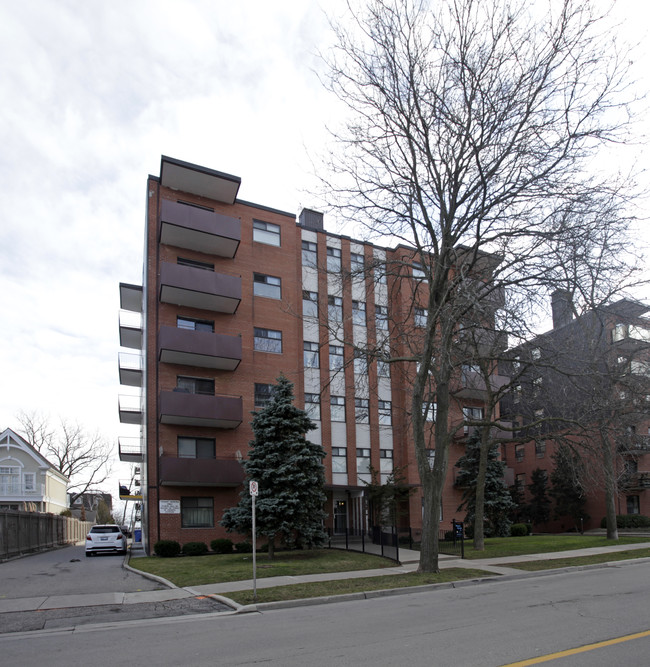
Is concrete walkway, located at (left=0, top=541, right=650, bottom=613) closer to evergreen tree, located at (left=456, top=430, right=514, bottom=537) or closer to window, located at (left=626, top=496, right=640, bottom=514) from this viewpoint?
evergreen tree, located at (left=456, top=430, right=514, bottom=537)

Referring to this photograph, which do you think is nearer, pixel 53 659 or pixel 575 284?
pixel 53 659

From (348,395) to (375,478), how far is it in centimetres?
465

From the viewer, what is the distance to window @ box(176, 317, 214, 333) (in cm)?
3016

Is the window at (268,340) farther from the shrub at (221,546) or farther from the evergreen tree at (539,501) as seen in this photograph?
the evergreen tree at (539,501)

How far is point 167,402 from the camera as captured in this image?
27.3 meters

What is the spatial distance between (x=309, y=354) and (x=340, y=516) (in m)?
8.79

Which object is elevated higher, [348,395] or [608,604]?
[348,395]

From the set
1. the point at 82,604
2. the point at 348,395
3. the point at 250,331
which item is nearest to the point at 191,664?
the point at 82,604

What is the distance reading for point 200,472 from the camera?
1088 inches

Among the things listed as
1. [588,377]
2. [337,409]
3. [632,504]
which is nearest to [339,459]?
[337,409]

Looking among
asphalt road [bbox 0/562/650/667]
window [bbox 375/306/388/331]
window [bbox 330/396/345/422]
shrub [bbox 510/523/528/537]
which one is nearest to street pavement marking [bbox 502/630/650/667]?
asphalt road [bbox 0/562/650/667]

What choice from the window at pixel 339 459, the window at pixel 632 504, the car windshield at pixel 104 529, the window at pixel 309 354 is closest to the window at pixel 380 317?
the window at pixel 309 354

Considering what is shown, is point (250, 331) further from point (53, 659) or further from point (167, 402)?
point (53, 659)

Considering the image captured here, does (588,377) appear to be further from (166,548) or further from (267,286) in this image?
(267,286)
